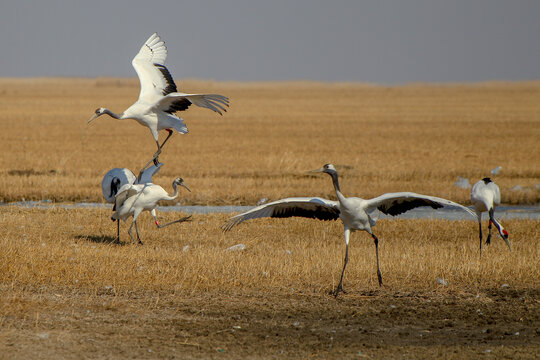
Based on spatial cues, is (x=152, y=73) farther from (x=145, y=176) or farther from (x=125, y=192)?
(x=125, y=192)

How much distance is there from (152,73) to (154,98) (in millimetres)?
523

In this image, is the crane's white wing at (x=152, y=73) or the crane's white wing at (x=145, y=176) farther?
the crane's white wing at (x=152, y=73)

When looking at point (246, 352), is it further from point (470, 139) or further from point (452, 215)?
point (470, 139)

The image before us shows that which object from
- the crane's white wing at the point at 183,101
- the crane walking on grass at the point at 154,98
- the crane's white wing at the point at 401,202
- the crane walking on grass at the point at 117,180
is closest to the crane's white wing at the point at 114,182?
the crane walking on grass at the point at 117,180

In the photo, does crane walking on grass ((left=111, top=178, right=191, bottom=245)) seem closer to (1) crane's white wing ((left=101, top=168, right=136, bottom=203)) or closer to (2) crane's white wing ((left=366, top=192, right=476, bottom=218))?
(1) crane's white wing ((left=101, top=168, right=136, bottom=203))

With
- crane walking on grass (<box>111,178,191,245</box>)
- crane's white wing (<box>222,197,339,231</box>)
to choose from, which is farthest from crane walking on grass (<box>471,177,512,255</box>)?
crane walking on grass (<box>111,178,191,245</box>)

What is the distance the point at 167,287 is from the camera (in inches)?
320

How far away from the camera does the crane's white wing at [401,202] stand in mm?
7859

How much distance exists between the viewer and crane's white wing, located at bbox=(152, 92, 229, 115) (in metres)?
10.9

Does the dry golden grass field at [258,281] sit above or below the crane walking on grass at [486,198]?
below

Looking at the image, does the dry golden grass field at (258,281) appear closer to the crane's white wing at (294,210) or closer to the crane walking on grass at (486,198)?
the crane walking on grass at (486,198)

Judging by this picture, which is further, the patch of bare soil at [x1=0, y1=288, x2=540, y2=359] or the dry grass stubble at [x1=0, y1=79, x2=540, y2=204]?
the dry grass stubble at [x1=0, y1=79, x2=540, y2=204]

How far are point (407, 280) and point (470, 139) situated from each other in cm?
2517

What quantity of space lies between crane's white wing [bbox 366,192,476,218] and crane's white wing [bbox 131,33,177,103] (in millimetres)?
5181
